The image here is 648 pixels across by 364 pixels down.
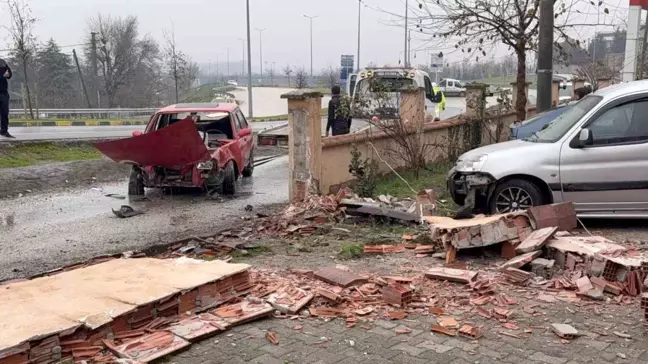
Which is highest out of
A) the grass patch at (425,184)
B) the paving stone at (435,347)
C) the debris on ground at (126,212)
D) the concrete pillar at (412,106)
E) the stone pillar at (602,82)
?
the stone pillar at (602,82)

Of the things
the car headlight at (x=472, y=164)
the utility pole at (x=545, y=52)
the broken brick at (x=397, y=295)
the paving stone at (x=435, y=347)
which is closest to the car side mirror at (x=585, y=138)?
the car headlight at (x=472, y=164)

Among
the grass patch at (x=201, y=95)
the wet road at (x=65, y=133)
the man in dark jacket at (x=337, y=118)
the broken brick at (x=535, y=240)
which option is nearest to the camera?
the broken brick at (x=535, y=240)

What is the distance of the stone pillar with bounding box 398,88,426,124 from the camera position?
1224cm

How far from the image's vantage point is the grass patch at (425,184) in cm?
938

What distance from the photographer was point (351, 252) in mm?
6473

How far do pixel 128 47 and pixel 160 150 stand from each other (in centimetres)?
5302

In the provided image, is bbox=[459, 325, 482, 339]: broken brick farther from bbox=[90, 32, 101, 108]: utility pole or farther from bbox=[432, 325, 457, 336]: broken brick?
bbox=[90, 32, 101, 108]: utility pole

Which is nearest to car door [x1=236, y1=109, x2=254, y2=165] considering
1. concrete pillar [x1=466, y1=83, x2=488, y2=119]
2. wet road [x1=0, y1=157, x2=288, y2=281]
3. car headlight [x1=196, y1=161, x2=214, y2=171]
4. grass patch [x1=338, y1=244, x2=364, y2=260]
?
wet road [x1=0, y1=157, x2=288, y2=281]

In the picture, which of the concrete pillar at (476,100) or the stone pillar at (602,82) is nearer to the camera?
the concrete pillar at (476,100)

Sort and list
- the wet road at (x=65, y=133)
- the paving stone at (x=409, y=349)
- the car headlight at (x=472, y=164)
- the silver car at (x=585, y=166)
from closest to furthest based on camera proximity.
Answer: the paving stone at (x=409, y=349), the silver car at (x=585, y=166), the car headlight at (x=472, y=164), the wet road at (x=65, y=133)

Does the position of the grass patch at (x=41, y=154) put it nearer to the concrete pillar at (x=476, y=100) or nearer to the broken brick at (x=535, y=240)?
the concrete pillar at (x=476, y=100)

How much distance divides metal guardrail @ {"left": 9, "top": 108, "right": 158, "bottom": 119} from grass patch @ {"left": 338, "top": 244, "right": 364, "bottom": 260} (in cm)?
3601

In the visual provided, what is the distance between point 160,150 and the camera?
10305 millimetres

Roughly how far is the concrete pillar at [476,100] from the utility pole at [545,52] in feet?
9.39
